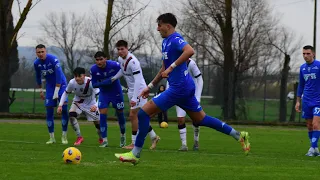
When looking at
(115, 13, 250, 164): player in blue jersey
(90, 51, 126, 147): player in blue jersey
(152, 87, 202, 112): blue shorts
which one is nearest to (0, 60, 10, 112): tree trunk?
(90, 51, 126, 147): player in blue jersey

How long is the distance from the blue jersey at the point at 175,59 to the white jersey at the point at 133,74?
12.4ft

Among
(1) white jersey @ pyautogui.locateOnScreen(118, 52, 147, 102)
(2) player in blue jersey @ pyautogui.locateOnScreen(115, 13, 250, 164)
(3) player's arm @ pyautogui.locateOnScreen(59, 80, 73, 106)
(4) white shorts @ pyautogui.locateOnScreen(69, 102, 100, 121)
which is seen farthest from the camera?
(4) white shorts @ pyautogui.locateOnScreen(69, 102, 100, 121)

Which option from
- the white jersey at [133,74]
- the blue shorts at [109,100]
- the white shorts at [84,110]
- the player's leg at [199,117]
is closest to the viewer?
the player's leg at [199,117]

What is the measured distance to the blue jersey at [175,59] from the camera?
34.1ft

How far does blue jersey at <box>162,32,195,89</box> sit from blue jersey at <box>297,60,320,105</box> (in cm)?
448

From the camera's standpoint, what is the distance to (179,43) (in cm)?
1045

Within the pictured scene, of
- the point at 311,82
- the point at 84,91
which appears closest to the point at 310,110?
the point at 311,82

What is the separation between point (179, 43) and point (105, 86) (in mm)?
5444

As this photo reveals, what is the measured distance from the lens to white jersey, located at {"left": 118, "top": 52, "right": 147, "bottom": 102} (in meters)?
14.4

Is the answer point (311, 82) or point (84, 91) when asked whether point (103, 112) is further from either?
point (311, 82)

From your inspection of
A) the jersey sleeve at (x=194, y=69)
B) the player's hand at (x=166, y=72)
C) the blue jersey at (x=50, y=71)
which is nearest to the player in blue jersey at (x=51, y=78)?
the blue jersey at (x=50, y=71)

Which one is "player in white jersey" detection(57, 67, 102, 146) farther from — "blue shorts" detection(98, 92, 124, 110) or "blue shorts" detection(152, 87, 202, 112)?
"blue shorts" detection(152, 87, 202, 112)

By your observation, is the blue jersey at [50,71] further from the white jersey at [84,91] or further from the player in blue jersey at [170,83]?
the player in blue jersey at [170,83]

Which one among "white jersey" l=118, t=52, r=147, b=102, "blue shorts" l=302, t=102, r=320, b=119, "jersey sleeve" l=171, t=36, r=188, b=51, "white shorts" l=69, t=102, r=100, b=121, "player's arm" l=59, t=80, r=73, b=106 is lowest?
"white shorts" l=69, t=102, r=100, b=121
